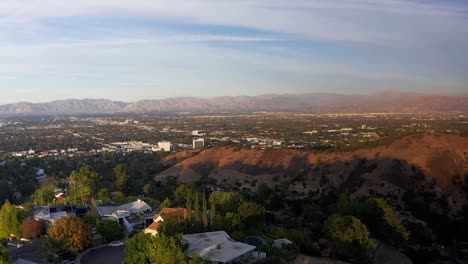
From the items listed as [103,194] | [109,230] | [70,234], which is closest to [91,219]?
[109,230]

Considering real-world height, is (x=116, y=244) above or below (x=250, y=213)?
below

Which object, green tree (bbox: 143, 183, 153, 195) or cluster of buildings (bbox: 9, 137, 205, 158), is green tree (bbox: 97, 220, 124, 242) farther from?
cluster of buildings (bbox: 9, 137, 205, 158)

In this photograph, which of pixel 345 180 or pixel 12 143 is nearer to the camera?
pixel 345 180

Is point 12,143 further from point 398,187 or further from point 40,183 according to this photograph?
point 398,187

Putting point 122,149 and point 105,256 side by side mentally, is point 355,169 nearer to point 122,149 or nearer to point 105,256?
point 105,256

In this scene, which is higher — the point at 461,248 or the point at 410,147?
the point at 410,147

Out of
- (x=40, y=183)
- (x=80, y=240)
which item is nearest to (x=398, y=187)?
(x=80, y=240)

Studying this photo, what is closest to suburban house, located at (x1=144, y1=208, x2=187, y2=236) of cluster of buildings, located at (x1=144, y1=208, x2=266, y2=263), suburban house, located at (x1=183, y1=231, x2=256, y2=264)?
cluster of buildings, located at (x1=144, y1=208, x2=266, y2=263)

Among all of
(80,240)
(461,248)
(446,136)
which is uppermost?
(446,136)
